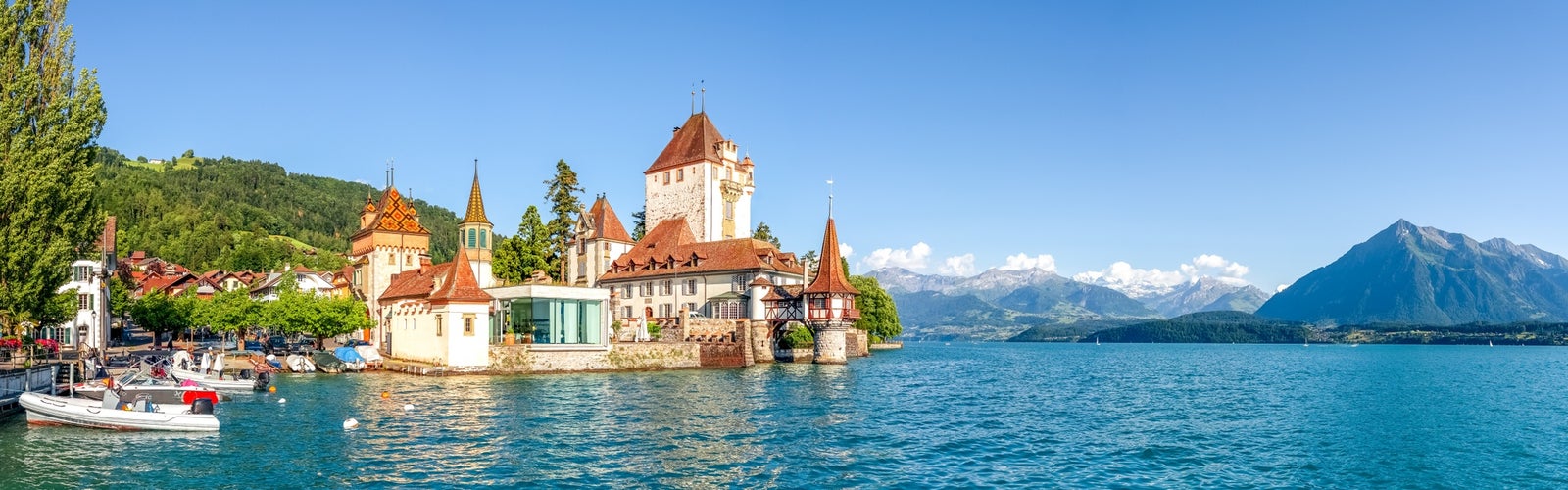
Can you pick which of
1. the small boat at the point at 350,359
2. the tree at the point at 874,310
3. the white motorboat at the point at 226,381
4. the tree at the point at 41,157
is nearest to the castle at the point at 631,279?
the small boat at the point at 350,359

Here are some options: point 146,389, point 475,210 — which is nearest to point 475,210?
point 475,210

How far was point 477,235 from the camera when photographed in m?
77.2

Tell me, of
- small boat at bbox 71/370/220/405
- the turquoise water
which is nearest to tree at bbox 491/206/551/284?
the turquoise water

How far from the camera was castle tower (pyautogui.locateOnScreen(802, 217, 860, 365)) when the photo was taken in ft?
261

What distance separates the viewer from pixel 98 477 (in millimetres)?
25484

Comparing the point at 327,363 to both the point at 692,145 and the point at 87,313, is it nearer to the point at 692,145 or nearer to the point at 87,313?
the point at 87,313

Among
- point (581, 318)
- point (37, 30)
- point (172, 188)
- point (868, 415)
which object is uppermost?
point (172, 188)

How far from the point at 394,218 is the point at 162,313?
791 inches

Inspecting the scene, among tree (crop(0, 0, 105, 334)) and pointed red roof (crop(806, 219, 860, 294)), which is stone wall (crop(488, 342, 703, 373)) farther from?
tree (crop(0, 0, 105, 334))

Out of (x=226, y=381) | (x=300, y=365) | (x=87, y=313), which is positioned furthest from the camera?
(x=87, y=313)

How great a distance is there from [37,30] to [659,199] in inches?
2883

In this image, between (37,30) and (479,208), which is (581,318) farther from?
(37,30)

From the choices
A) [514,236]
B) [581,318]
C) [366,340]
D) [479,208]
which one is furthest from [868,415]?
[514,236]

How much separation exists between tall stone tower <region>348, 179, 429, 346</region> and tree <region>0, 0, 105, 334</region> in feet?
139
